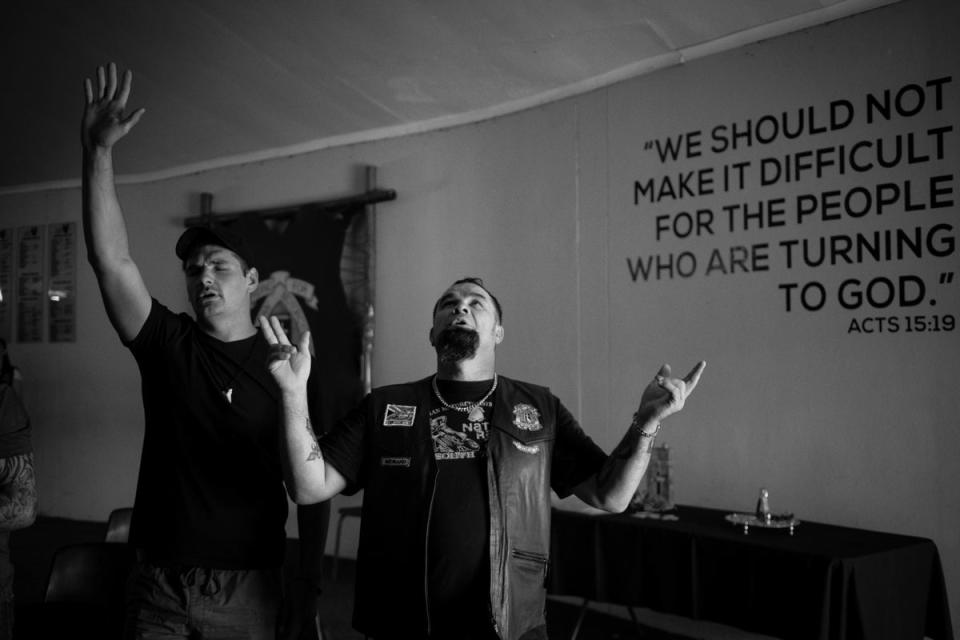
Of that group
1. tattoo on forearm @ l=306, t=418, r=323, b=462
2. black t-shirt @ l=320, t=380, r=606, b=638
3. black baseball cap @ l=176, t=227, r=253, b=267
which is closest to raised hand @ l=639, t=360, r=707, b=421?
black t-shirt @ l=320, t=380, r=606, b=638

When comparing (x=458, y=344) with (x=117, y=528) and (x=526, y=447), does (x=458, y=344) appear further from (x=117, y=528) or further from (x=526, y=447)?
(x=117, y=528)

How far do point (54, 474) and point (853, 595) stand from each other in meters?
7.03

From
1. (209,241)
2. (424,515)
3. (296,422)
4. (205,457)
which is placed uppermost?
(209,241)

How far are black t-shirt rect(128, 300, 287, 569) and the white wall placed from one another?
8.52 feet

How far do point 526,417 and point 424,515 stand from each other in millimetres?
372

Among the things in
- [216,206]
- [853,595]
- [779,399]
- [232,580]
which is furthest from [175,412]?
[216,206]

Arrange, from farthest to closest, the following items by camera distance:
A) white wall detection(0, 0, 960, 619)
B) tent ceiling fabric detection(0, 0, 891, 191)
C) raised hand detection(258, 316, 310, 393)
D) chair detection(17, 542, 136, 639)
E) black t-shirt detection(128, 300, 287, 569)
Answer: tent ceiling fabric detection(0, 0, 891, 191) → white wall detection(0, 0, 960, 619) → chair detection(17, 542, 136, 639) → black t-shirt detection(128, 300, 287, 569) → raised hand detection(258, 316, 310, 393)

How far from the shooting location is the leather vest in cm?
206

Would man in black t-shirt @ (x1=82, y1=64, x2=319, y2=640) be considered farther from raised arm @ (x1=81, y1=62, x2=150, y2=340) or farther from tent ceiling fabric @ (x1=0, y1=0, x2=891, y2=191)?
tent ceiling fabric @ (x1=0, y1=0, x2=891, y2=191)

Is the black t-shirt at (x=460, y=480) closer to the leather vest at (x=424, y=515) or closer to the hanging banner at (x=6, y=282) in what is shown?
the leather vest at (x=424, y=515)

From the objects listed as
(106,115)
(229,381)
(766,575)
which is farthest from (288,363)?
(766,575)

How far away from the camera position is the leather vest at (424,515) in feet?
6.76

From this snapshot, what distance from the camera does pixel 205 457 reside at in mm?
2215

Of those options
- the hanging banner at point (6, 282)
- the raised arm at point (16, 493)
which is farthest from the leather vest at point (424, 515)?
the hanging banner at point (6, 282)
